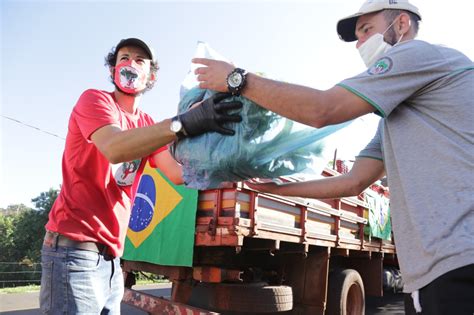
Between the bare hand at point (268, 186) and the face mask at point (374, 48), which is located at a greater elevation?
the face mask at point (374, 48)

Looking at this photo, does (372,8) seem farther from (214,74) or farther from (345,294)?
(345,294)

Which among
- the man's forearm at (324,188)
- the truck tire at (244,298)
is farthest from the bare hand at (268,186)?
the truck tire at (244,298)

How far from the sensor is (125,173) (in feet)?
7.50

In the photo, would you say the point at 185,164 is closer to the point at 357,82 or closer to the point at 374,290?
the point at 357,82

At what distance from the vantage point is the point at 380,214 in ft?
22.9

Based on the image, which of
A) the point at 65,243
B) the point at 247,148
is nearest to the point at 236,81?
the point at 247,148

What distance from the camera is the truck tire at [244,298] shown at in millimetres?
4168

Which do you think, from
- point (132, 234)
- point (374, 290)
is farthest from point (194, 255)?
point (374, 290)

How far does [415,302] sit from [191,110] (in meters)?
1.10

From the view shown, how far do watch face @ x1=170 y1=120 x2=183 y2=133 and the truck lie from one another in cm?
217

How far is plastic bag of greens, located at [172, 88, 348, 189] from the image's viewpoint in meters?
1.70

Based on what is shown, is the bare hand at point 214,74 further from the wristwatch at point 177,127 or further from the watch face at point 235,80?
the wristwatch at point 177,127

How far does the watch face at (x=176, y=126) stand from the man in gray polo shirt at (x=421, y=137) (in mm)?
226

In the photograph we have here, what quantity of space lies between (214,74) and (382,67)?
627 millimetres
